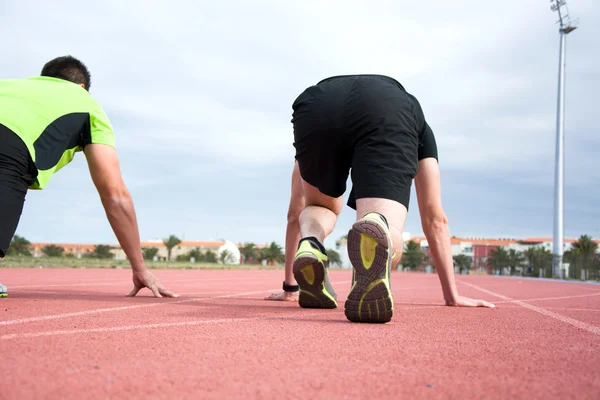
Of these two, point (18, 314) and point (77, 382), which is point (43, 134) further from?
point (77, 382)

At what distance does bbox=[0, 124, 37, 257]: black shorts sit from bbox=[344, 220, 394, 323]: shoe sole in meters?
1.97

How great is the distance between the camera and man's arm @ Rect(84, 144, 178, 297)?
3963 mm

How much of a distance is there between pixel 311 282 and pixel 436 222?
1.26 metres

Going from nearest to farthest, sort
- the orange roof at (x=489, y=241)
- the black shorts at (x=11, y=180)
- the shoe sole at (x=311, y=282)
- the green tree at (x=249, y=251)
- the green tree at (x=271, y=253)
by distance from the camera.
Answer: the shoe sole at (x=311, y=282) < the black shorts at (x=11, y=180) < the green tree at (x=271, y=253) < the green tree at (x=249, y=251) < the orange roof at (x=489, y=241)

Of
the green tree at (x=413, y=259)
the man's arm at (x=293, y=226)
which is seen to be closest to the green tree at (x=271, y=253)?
the green tree at (x=413, y=259)

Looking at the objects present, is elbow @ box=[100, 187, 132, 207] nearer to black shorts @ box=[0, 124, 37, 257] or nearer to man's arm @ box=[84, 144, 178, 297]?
man's arm @ box=[84, 144, 178, 297]

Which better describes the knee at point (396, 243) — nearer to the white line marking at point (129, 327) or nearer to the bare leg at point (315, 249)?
the bare leg at point (315, 249)

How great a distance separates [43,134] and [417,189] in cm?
253

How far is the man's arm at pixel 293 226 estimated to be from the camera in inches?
167

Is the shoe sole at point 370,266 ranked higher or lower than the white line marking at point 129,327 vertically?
higher

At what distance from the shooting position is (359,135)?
9.01ft

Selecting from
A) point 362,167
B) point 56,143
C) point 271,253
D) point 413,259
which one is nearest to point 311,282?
point 362,167

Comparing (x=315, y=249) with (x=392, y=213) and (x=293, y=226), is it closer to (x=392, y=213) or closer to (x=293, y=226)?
(x=392, y=213)

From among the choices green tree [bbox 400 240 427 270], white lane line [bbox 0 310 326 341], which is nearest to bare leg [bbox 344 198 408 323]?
white lane line [bbox 0 310 326 341]
